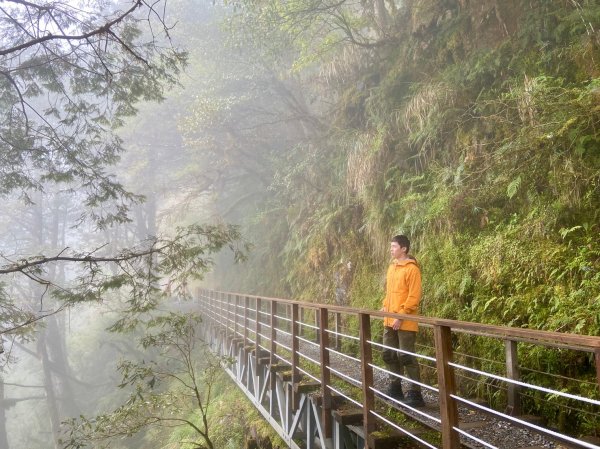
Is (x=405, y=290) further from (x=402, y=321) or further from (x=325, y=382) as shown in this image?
(x=325, y=382)

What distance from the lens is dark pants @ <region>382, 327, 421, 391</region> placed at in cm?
434

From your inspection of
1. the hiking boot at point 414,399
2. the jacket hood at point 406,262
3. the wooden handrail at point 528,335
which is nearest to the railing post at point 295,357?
the jacket hood at point 406,262

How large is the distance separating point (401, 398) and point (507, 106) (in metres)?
4.48

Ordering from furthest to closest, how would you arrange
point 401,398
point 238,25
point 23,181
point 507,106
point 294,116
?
point 294,116, point 238,25, point 23,181, point 507,106, point 401,398

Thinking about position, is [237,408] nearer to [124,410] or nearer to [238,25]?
[124,410]

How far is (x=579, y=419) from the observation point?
3.70 meters

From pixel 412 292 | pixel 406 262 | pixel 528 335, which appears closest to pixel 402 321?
pixel 412 292

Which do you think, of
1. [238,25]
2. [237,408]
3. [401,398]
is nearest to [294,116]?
[238,25]

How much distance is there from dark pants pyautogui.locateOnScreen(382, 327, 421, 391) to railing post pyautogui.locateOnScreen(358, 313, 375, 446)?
1.17 ft

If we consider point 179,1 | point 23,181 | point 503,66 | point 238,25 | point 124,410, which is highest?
point 179,1

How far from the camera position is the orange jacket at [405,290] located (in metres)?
4.45

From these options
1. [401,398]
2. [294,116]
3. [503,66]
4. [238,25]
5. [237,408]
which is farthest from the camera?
[294,116]

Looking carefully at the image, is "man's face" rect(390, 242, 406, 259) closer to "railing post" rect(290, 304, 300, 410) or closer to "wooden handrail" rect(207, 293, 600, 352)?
"wooden handrail" rect(207, 293, 600, 352)

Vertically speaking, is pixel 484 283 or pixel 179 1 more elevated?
pixel 179 1
